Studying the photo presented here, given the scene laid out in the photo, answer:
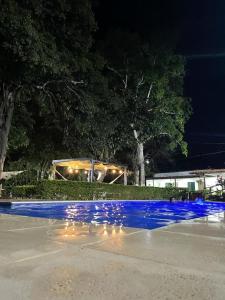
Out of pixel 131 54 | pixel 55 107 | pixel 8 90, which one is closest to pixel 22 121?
pixel 55 107

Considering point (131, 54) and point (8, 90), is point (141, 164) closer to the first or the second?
point (131, 54)

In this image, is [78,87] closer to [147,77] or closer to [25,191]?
[25,191]

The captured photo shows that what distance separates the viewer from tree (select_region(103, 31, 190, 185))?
28.0 meters

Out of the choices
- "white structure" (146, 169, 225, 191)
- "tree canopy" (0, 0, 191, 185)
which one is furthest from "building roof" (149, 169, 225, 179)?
"tree canopy" (0, 0, 191, 185)

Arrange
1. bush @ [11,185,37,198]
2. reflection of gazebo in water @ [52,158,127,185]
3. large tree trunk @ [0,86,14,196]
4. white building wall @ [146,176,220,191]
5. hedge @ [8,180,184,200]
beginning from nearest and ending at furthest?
large tree trunk @ [0,86,14,196] → hedge @ [8,180,184,200] → bush @ [11,185,37,198] → reflection of gazebo in water @ [52,158,127,185] → white building wall @ [146,176,220,191]

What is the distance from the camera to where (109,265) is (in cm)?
422

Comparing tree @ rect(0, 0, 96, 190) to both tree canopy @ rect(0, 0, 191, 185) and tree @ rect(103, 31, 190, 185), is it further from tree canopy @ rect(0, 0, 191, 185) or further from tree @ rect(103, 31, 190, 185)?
tree @ rect(103, 31, 190, 185)

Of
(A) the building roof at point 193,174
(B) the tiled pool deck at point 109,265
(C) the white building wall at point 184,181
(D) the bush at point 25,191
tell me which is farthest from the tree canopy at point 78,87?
(B) the tiled pool deck at point 109,265

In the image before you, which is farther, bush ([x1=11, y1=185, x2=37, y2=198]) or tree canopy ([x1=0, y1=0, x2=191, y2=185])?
bush ([x1=11, y1=185, x2=37, y2=198])

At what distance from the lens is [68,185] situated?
19.1 meters

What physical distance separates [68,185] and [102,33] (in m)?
15.8

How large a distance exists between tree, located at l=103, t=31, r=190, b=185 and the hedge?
207 inches

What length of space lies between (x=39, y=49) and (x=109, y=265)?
34.2 feet

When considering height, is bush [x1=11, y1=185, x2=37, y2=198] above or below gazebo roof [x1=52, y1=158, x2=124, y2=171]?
below
